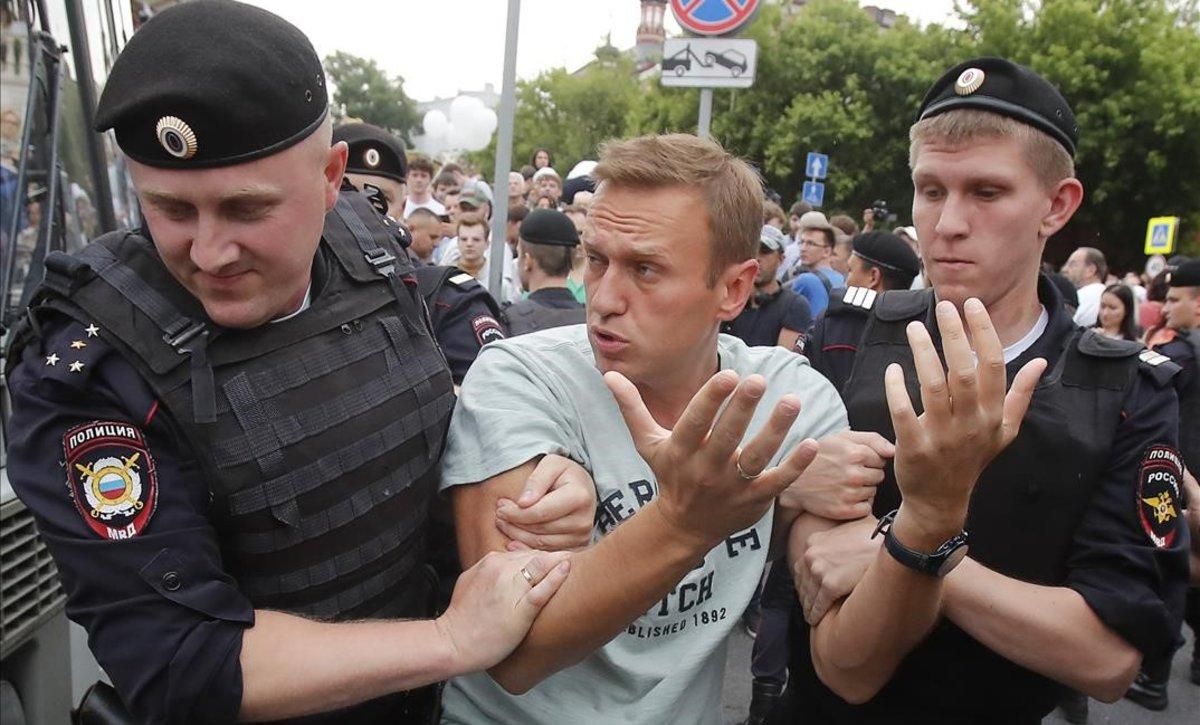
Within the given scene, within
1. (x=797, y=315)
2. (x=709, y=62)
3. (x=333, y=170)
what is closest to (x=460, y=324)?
(x=333, y=170)

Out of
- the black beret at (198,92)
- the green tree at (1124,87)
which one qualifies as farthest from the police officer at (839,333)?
the green tree at (1124,87)

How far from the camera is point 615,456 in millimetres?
1769

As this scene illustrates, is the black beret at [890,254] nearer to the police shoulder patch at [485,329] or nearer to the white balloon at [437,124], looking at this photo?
the police shoulder patch at [485,329]

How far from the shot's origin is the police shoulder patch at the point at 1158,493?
1.75m

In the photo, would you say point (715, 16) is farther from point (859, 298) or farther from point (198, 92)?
point (198, 92)

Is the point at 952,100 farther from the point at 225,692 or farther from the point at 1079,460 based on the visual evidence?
the point at 225,692

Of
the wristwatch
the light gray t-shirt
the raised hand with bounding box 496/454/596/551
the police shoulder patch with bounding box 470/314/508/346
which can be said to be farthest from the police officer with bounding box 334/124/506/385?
the wristwatch

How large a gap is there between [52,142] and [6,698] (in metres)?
1.68

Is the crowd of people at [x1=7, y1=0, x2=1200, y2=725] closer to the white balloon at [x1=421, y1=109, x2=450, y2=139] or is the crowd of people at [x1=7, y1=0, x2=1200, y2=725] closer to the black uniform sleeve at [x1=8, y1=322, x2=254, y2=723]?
the black uniform sleeve at [x1=8, y1=322, x2=254, y2=723]

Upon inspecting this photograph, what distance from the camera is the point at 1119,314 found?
7320 mm

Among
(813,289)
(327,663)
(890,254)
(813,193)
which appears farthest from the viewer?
(813,193)

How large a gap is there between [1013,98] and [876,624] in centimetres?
117

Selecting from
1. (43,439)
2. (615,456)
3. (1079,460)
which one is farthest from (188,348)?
(1079,460)

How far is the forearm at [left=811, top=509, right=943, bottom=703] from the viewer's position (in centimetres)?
153
